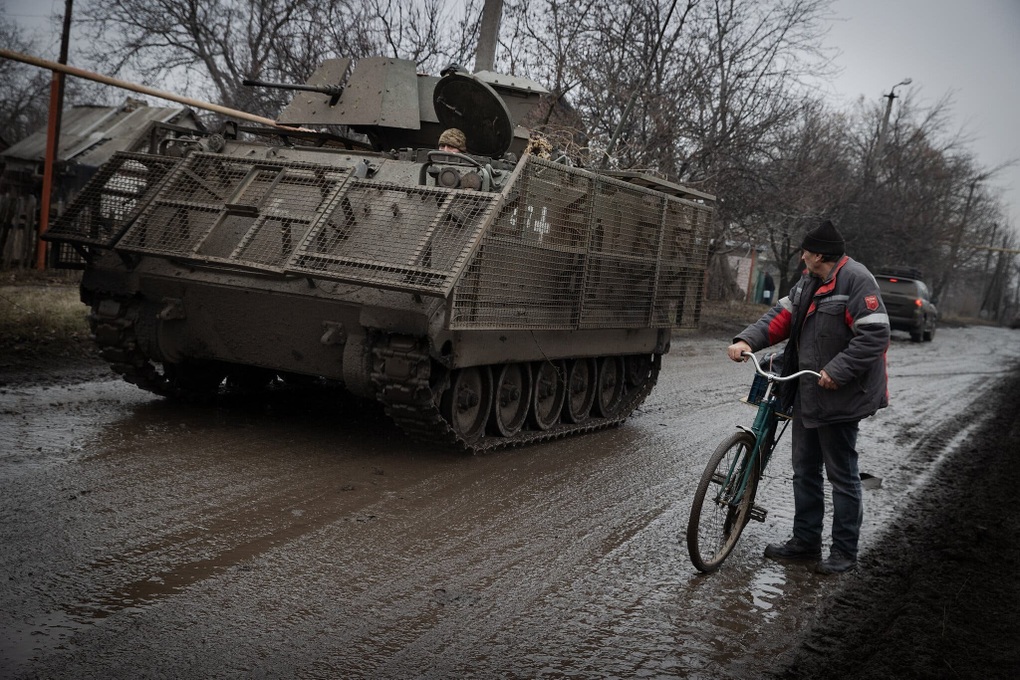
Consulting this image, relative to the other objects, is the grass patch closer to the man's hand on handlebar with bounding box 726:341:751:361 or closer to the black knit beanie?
the man's hand on handlebar with bounding box 726:341:751:361

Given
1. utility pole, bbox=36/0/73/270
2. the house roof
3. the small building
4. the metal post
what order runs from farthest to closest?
the house roof < the small building < utility pole, bbox=36/0/73/270 < the metal post

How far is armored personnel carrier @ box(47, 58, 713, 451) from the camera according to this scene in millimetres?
6461

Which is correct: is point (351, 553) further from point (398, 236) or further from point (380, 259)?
point (398, 236)

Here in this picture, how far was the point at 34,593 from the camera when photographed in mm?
3857

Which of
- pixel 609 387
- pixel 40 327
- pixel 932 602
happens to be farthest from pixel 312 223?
pixel 40 327

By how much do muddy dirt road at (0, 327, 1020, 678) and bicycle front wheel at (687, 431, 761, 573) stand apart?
0.13 m

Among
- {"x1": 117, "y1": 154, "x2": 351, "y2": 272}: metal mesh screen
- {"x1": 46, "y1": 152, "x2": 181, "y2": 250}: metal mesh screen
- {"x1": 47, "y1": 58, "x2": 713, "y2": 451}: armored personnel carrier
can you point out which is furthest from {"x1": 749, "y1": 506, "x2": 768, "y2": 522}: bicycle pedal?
{"x1": 46, "y1": 152, "x2": 181, "y2": 250}: metal mesh screen

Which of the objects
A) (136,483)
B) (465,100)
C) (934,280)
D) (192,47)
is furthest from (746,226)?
(934,280)

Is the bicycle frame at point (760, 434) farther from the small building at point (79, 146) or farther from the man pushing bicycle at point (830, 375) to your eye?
the small building at point (79, 146)

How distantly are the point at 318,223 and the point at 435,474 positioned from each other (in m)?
1.85

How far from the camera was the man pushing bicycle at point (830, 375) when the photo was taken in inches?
206

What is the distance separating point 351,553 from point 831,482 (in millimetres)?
2610

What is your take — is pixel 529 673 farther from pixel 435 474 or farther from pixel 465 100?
pixel 465 100

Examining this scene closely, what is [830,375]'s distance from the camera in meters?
5.17
